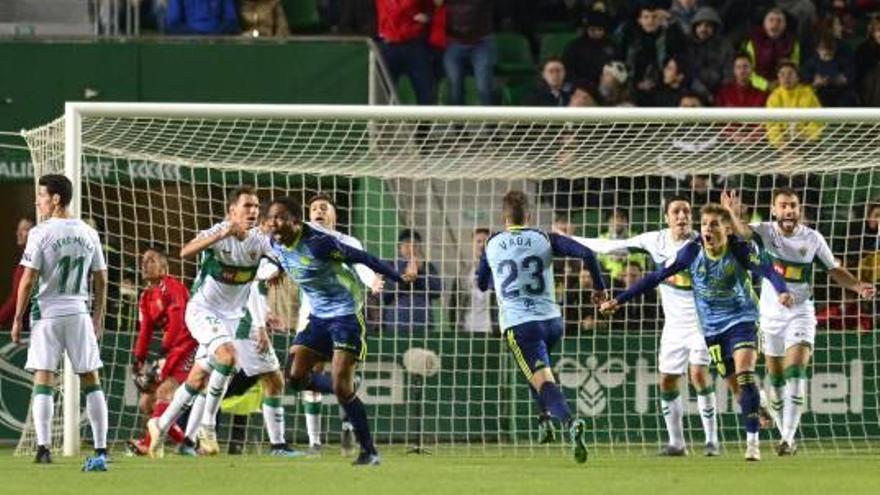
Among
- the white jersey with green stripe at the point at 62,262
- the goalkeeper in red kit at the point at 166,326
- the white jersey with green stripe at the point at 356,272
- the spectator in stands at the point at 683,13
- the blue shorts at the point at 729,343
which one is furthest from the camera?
the spectator in stands at the point at 683,13

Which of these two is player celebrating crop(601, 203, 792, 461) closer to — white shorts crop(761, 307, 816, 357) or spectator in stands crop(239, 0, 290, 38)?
white shorts crop(761, 307, 816, 357)

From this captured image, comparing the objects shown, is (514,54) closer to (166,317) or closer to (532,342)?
(166,317)

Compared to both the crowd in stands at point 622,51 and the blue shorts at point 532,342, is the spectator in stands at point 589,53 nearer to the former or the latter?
the crowd in stands at point 622,51

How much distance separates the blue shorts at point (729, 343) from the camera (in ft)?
57.8

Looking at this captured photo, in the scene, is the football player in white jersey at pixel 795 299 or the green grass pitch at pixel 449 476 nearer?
the green grass pitch at pixel 449 476

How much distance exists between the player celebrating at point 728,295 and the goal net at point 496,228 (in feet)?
10.3

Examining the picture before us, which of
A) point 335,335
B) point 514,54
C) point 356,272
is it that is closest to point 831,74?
point 514,54

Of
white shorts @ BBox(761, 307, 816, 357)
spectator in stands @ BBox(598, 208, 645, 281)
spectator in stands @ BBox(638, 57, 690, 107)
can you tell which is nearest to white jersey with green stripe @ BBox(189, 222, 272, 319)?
white shorts @ BBox(761, 307, 816, 357)

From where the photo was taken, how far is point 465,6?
25.0 metres

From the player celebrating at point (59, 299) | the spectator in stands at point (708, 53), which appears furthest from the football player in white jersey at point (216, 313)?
the spectator in stands at point (708, 53)

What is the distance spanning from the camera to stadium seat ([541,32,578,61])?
26.6 meters

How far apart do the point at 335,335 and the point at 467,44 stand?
9.00 metres

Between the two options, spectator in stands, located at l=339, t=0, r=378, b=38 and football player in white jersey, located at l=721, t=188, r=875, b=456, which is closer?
football player in white jersey, located at l=721, t=188, r=875, b=456

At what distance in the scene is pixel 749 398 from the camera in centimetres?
1739
